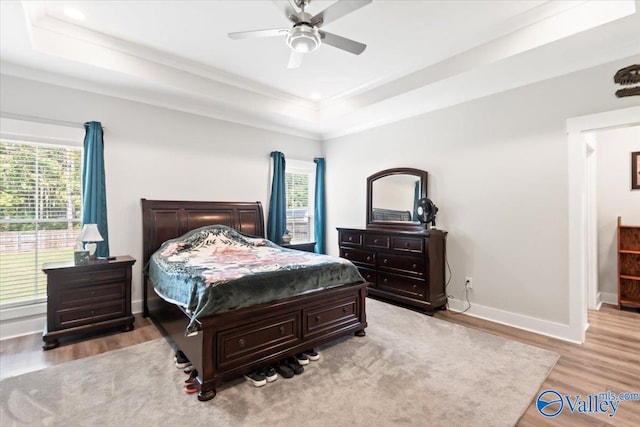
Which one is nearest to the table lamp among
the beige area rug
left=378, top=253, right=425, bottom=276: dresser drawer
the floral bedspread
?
Result: the floral bedspread

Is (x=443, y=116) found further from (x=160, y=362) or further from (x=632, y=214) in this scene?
(x=160, y=362)

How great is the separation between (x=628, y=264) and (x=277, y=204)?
521cm

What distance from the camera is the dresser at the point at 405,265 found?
394 cm

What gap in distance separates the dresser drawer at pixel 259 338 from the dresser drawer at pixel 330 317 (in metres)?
0.13

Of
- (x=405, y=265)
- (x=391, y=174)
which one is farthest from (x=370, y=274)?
(x=391, y=174)

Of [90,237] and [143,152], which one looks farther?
[143,152]

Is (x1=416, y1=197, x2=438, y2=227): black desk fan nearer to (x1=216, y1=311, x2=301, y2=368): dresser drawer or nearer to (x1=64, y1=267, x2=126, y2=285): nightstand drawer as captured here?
(x1=216, y1=311, x2=301, y2=368): dresser drawer

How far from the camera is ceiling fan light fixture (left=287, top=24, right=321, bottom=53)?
2297mm

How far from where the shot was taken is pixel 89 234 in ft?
10.7

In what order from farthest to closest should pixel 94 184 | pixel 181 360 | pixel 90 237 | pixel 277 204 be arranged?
pixel 277 204
pixel 94 184
pixel 90 237
pixel 181 360

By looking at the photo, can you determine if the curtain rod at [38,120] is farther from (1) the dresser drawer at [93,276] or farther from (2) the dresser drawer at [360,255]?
(2) the dresser drawer at [360,255]

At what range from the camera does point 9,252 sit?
3.26 m

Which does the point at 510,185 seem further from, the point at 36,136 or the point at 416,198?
the point at 36,136

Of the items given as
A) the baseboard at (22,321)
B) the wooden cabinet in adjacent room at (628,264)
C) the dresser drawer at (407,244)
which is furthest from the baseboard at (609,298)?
the baseboard at (22,321)
